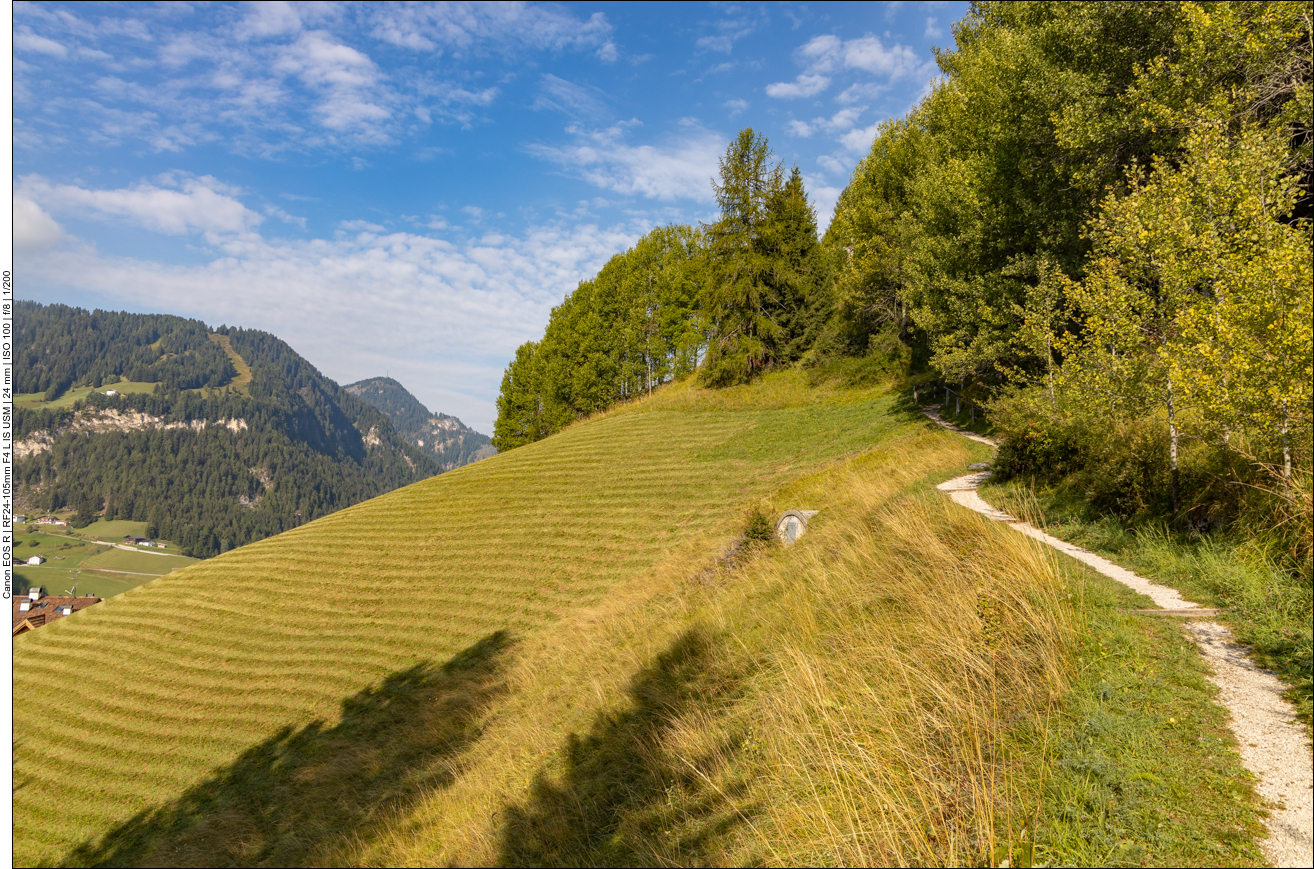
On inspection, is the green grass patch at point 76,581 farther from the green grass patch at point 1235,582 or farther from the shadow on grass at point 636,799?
the green grass patch at point 1235,582

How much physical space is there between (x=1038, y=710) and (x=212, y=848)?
12758 millimetres

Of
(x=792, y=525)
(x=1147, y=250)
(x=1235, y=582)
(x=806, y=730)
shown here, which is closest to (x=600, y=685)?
(x=806, y=730)

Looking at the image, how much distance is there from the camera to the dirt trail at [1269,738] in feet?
10.8

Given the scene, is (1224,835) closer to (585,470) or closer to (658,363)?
(585,470)

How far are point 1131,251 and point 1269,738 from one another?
8911 mm

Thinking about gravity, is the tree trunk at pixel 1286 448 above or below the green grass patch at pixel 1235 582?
above

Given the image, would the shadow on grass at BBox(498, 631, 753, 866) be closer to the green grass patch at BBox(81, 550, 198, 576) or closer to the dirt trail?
the dirt trail

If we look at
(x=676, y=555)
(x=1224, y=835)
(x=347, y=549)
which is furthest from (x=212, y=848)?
(x=347, y=549)

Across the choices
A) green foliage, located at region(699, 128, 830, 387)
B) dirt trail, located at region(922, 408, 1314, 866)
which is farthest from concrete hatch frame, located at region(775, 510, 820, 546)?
green foliage, located at region(699, 128, 830, 387)

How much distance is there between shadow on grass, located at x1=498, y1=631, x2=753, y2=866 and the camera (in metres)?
4.70

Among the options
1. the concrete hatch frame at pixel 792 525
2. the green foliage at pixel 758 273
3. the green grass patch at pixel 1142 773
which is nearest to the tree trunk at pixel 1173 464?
the green grass patch at pixel 1142 773

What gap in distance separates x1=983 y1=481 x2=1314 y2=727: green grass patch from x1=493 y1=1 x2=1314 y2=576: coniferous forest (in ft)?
1.22

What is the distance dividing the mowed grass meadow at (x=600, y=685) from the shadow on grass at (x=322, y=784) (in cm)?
8

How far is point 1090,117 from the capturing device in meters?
14.1
